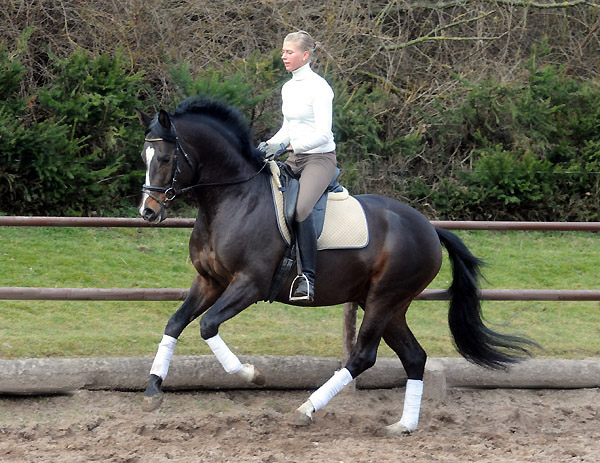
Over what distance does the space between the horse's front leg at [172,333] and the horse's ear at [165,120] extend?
1015mm

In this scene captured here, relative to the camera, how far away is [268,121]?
11.3 m

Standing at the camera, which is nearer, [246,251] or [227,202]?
[246,251]

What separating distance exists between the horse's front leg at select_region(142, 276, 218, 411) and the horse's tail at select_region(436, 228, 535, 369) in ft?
5.76

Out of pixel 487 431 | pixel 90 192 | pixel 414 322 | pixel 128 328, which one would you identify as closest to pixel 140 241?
pixel 90 192

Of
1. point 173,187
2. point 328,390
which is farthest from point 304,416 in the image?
point 173,187

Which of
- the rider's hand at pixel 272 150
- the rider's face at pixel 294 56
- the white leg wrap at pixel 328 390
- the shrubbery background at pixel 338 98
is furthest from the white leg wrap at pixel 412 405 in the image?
the shrubbery background at pixel 338 98

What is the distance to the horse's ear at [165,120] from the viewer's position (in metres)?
4.75

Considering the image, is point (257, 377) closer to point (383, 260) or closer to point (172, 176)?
point (383, 260)

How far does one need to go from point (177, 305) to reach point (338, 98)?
4737 mm

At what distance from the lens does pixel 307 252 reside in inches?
198

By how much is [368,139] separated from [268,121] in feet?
5.19

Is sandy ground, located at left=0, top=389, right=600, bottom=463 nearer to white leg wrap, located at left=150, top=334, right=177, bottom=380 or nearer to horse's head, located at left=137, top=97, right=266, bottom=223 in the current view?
white leg wrap, located at left=150, top=334, right=177, bottom=380

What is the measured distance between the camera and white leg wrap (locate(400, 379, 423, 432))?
17.3 ft

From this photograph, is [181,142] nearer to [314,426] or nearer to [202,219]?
[202,219]
